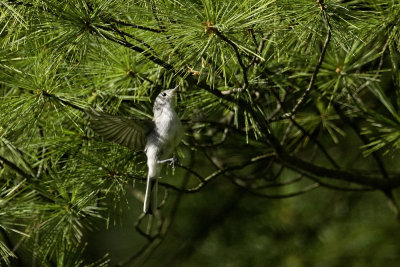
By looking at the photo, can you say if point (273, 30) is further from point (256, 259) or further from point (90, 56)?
point (256, 259)

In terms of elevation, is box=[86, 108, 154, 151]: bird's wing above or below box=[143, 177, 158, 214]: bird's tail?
above

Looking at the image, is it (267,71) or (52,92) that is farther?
(267,71)

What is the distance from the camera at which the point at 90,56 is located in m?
1.53

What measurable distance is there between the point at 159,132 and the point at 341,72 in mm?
484

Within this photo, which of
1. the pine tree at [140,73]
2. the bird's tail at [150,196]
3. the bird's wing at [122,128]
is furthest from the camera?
the bird's tail at [150,196]

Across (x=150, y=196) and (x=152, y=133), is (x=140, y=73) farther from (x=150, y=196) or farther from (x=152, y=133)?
(x=150, y=196)

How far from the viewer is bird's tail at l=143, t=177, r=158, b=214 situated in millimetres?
1465

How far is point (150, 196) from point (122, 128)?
0.58 feet

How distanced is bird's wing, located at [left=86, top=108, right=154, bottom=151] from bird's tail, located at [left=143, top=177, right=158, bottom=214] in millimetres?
82

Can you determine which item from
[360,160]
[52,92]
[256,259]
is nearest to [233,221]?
[256,259]

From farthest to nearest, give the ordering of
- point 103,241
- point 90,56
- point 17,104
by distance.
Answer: point 103,241 < point 90,56 < point 17,104

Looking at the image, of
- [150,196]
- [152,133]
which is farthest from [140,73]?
[150,196]

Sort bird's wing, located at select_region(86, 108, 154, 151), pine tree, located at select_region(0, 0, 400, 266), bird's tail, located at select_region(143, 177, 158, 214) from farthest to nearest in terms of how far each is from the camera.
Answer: bird's tail, located at select_region(143, 177, 158, 214) → bird's wing, located at select_region(86, 108, 154, 151) → pine tree, located at select_region(0, 0, 400, 266)

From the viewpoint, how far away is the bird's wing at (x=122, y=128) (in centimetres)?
134
